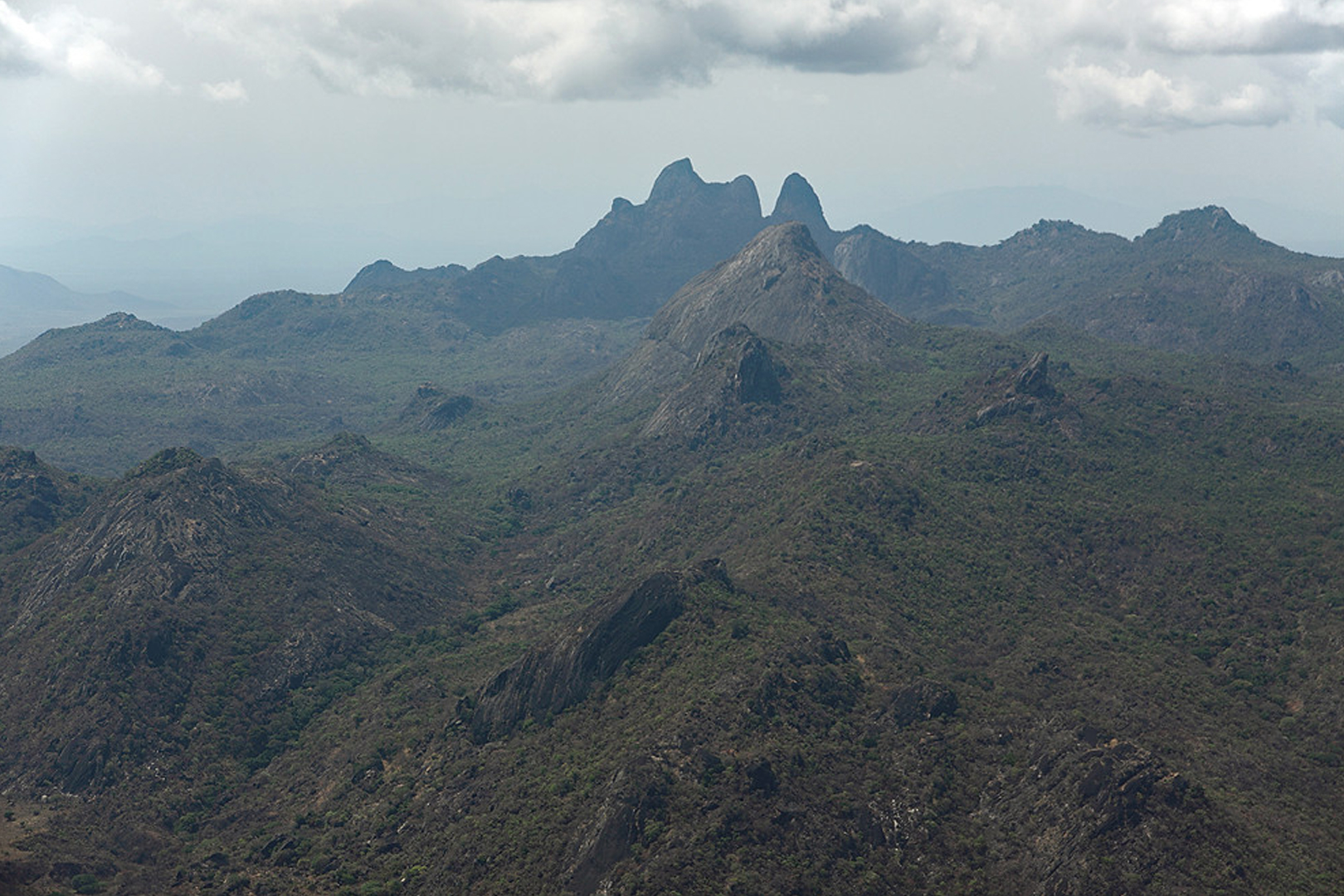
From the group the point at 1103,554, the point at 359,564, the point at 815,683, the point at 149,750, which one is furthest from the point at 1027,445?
the point at 149,750

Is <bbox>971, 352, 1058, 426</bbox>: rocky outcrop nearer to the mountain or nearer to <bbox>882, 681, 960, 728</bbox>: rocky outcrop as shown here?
the mountain

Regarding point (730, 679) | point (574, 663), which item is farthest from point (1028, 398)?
point (574, 663)

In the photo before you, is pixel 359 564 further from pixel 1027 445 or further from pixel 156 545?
pixel 1027 445

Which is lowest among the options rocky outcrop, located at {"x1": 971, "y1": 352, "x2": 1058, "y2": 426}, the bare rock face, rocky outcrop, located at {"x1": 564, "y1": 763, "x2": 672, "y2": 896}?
rocky outcrop, located at {"x1": 564, "y1": 763, "x2": 672, "y2": 896}

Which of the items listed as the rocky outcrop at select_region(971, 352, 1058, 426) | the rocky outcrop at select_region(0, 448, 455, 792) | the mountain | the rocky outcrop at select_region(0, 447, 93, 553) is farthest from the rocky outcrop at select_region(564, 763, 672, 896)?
the rocky outcrop at select_region(0, 447, 93, 553)

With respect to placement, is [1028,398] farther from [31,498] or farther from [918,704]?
[31,498]

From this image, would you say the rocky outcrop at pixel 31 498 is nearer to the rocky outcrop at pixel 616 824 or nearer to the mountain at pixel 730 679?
the mountain at pixel 730 679

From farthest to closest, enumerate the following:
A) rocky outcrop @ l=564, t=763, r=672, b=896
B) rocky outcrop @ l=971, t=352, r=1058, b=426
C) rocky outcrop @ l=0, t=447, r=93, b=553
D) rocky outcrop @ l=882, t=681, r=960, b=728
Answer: rocky outcrop @ l=971, t=352, r=1058, b=426, rocky outcrop @ l=0, t=447, r=93, b=553, rocky outcrop @ l=882, t=681, r=960, b=728, rocky outcrop @ l=564, t=763, r=672, b=896

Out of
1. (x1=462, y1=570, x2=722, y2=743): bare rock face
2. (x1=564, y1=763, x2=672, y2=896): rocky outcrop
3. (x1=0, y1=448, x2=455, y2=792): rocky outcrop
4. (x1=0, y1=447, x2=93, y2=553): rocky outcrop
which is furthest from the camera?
(x1=0, y1=447, x2=93, y2=553): rocky outcrop
